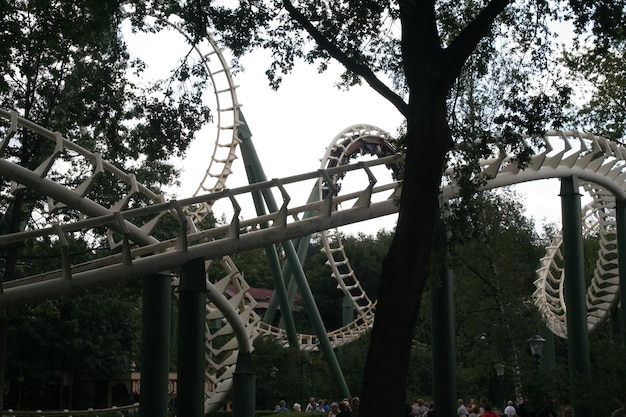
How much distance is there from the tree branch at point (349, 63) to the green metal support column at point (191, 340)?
4.14 metres

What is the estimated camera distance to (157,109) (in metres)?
13.3

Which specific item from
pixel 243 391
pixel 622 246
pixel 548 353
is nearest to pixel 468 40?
pixel 243 391

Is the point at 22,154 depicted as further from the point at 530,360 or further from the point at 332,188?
the point at 530,360

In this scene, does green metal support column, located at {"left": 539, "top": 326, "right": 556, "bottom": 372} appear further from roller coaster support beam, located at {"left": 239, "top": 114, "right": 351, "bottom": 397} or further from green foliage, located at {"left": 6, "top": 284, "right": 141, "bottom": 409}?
green foliage, located at {"left": 6, "top": 284, "right": 141, "bottom": 409}

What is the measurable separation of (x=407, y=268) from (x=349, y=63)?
3.08 meters

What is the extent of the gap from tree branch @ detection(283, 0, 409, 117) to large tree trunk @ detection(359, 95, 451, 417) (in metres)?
0.67

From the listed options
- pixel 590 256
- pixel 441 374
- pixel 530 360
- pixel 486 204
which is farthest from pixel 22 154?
pixel 590 256

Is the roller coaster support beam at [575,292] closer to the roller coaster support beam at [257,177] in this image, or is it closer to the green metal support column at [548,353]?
the roller coaster support beam at [257,177]

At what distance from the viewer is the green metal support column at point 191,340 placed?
13.4m

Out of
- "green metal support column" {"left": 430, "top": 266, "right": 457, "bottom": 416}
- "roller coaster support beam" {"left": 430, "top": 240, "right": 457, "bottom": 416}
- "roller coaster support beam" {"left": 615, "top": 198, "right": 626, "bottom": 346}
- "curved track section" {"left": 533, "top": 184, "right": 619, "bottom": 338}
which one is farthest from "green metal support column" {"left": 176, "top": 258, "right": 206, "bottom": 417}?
"curved track section" {"left": 533, "top": 184, "right": 619, "bottom": 338}

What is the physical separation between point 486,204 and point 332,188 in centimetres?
1719

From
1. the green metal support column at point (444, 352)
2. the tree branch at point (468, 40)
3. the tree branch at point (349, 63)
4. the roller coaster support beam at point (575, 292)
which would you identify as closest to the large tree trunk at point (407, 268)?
the tree branch at point (468, 40)

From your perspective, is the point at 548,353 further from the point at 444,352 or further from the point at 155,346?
the point at 155,346

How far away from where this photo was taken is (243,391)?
19.0 metres
